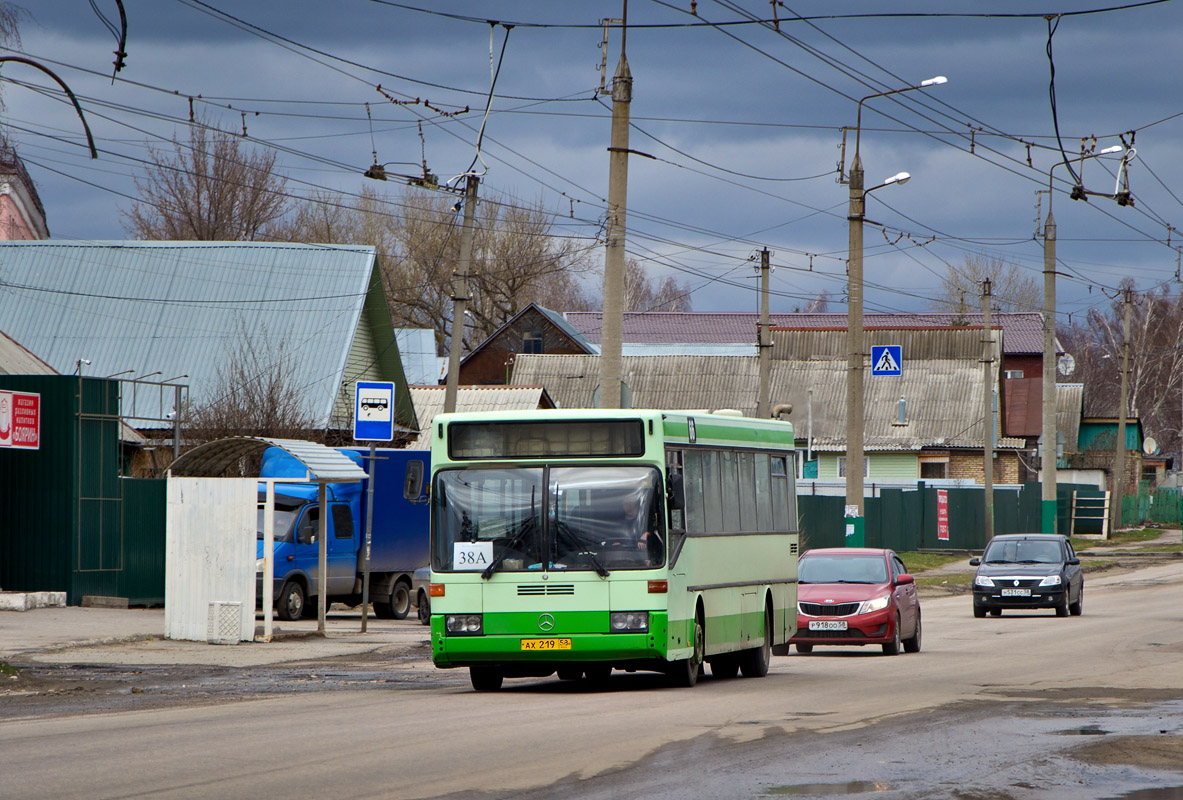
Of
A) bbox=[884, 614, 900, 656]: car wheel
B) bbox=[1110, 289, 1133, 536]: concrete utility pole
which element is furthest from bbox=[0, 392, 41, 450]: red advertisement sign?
bbox=[1110, 289, 1133, 536]: concrete utility pole

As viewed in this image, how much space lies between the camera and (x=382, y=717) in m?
12.1

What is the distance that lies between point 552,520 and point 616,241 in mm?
8573

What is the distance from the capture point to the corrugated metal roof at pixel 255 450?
21.1 meters

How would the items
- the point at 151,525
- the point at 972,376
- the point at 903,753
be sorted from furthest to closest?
the point at 972,376 → the point at 151,525 → the point at 903,753

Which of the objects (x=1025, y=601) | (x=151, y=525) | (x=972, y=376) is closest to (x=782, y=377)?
(x=972, y=376)

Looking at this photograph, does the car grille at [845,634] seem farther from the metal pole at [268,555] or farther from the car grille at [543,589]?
the car grille at [543,589]

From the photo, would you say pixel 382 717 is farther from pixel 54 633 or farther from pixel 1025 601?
pixel 1025 601

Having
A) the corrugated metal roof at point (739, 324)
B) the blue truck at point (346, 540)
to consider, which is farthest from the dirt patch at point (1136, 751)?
the corrugated metal roof at point (739, 324)

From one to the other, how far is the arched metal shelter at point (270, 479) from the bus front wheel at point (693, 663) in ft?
22.9

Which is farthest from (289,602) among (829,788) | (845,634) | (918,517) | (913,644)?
(918,517)

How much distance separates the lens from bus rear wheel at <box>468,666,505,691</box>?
1511 cm

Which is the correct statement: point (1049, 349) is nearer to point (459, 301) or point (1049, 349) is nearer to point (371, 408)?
point (459, 301)

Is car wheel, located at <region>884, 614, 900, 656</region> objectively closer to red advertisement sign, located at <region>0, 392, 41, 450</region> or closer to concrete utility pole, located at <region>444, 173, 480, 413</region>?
concrete utility pole, located at <region>444, 173, 480, 413</region>

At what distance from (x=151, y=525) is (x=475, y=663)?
1339 centimetres
